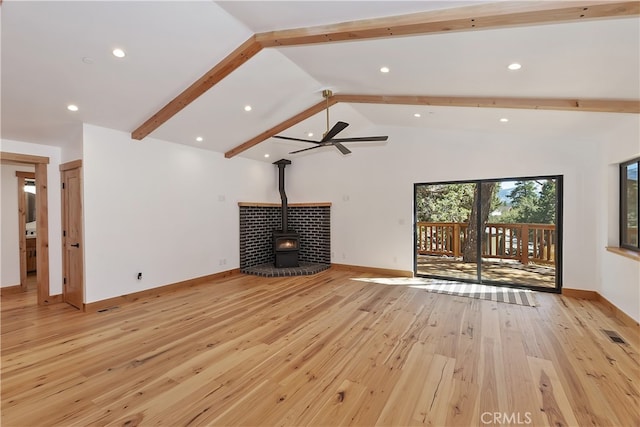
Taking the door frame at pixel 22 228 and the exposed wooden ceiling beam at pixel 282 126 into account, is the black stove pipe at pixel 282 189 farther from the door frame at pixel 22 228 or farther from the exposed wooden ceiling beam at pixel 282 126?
the door frame at pixel 22 228

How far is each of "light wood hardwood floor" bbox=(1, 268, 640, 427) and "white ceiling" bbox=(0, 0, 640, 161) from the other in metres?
2.50

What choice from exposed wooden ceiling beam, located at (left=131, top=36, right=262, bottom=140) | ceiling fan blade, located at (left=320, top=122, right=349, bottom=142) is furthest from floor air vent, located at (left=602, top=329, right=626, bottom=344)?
exposed wooden ceiling beam, located at (left=131, top=36, right=262, bottom=140)

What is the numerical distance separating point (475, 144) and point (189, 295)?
562 cm

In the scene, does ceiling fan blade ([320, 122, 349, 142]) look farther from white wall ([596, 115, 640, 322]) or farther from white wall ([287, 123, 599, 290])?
white wall ([596, 115, 640, 322])

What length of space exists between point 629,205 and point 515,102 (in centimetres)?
218

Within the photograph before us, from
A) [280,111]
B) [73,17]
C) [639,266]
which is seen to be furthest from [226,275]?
[639,266]

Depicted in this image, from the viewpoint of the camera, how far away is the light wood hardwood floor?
6.25 feet

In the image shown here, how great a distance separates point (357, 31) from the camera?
2.30 m

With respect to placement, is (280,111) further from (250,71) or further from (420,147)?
(420,147)

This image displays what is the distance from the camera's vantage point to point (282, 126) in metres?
5.15

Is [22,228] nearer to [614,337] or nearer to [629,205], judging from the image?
[614,337]

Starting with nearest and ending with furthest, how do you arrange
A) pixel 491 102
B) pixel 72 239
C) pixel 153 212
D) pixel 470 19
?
pixel 470 19 → pixel 491 102 → pixel 72 239 → pixel 153 212

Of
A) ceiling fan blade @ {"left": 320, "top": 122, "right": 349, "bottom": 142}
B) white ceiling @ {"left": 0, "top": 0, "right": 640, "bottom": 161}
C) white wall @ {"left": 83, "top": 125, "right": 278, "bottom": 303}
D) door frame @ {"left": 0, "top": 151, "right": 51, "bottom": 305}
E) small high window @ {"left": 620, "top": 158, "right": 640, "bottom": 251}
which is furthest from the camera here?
door frame @ {"left": 0, "top": 151, "right": 51, "bottom": 305}

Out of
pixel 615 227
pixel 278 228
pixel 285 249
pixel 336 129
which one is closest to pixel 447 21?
pixel 336 129
